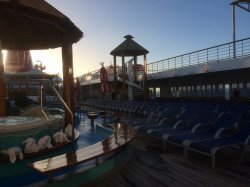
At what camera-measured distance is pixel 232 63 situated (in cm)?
1401

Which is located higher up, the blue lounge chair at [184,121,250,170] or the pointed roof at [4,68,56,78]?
the pointed roof at [4,68,56,78]

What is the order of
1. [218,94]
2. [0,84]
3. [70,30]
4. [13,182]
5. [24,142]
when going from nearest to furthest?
1. [13,182]
2. [24,142]
3. [0,84]
4. [70,30]
5. [218,94]

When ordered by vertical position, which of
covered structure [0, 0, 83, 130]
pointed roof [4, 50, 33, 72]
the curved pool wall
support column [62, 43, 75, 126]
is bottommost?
the curved pool wall

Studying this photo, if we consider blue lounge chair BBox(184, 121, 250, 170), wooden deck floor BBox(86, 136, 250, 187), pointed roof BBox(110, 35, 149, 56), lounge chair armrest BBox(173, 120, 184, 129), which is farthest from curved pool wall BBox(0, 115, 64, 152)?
pointed roof BBox(110, 35, 149, 56)

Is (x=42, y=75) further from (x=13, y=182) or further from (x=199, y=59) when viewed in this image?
(x=13, y=182)

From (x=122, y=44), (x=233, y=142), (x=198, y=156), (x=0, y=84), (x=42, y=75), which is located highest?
(x=122, y=44)

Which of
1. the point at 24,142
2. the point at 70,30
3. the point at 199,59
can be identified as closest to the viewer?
the point at 24,142

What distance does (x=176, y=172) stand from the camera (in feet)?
16.5

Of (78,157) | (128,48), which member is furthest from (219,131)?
(128,48)

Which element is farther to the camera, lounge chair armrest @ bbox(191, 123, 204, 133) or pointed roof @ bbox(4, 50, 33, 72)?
pointed roof @ bbox(4, 50, 33, 72)

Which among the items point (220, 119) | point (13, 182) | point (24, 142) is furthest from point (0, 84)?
point (220, 119)

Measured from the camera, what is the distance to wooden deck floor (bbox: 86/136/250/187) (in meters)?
4.48

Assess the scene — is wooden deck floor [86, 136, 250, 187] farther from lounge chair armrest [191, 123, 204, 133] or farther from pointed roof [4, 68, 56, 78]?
pointed roof [4, 68, 56, 78]

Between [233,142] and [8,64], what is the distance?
16.3 m
